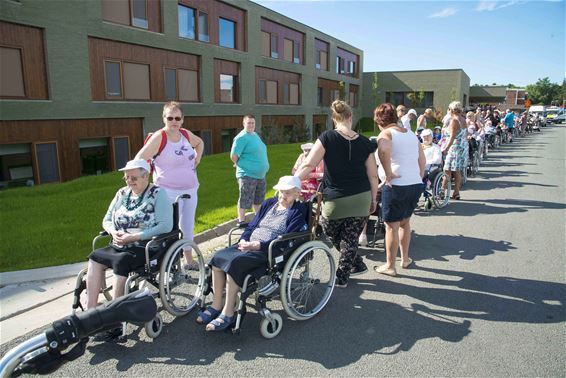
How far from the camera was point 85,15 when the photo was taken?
15.5 meters

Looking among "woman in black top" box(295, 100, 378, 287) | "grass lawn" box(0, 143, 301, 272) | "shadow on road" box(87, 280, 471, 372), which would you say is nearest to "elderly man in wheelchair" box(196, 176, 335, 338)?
"shadow on road" box(87, 280, 471, 372)

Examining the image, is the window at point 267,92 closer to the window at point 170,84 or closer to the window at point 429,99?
the window at point 170,84

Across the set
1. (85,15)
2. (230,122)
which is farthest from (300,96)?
(85,15)

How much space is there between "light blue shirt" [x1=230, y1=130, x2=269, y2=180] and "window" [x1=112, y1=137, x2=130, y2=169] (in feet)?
41.0

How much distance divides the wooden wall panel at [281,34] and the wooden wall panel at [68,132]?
42.2 ft

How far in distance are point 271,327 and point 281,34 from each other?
27924 millimetres

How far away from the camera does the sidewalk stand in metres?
3.81

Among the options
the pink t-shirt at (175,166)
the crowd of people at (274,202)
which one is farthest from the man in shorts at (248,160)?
the pink t-shirt at (175,166)

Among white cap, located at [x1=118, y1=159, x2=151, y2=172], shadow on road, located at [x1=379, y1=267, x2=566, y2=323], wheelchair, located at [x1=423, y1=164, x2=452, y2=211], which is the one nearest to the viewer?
white cap, located at [x1=118, y1=159, x2=151, y2=172]

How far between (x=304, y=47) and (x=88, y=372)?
31.4m

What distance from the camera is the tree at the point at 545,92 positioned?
3911 inches

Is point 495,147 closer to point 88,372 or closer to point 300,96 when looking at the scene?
point 300,96

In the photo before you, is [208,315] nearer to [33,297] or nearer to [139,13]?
[33,297]

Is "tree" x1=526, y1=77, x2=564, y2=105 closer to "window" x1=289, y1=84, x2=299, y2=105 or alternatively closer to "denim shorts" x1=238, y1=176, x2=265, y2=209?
"window" x1=289, y1=84, x2=299, y2=105
